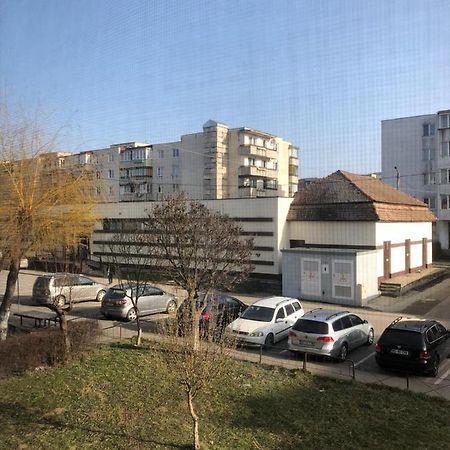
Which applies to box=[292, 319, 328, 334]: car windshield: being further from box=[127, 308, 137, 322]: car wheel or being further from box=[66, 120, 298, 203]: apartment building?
box=[66, 120, 298, 203]: apartment building

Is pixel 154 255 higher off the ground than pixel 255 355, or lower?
higher

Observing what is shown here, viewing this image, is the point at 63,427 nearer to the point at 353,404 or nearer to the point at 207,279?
the point at 353,404

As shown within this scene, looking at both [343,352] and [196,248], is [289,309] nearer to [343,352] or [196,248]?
[343,352]

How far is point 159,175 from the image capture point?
39219 mm

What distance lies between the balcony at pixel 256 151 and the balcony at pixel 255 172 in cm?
112

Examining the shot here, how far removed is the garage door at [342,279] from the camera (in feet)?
45.2

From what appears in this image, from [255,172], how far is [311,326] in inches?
1261

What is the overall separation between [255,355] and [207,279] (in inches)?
61.4

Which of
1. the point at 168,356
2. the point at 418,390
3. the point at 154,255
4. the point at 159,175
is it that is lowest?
the point at 418,390

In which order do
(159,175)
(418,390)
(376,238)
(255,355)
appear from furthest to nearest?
(159,175) < (376,238) < (255,355) < (418,390)

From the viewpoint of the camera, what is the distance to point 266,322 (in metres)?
9.18

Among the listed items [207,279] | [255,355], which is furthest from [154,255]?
[255,355]

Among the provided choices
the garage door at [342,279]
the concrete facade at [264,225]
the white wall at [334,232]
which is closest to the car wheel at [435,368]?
the garage door at [342,279]

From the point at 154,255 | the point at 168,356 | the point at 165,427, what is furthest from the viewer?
the point at 154,255
